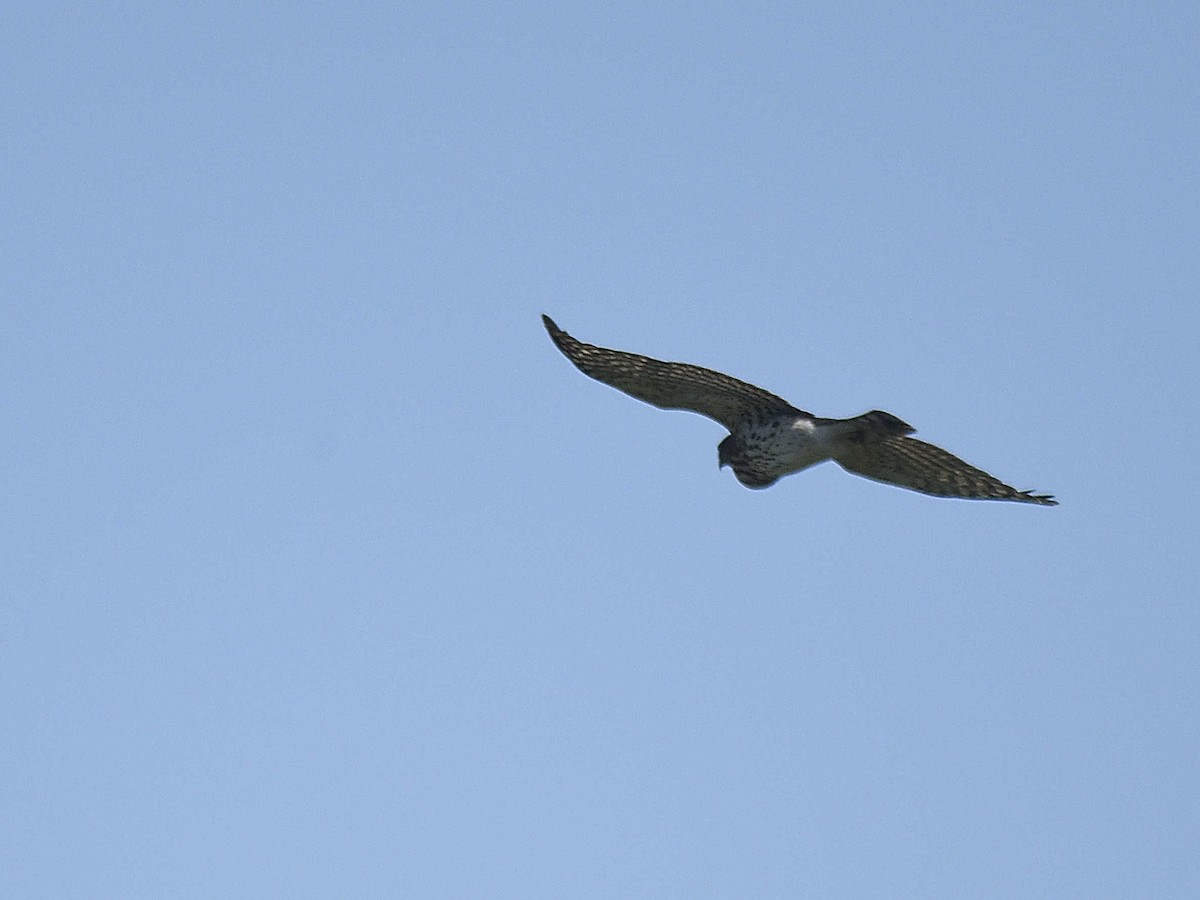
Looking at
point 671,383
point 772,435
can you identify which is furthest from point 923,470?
point 671,383

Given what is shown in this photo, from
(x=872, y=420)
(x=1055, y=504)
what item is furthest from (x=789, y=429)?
(x=1055, y=504)

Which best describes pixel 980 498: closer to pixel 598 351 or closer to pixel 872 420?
pixel 872 420

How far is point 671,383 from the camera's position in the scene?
694 inches

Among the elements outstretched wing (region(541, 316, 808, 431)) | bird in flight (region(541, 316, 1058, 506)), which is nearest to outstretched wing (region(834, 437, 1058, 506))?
bird in flight (region(541, 316, 1058, 506))

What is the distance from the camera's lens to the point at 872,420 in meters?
17.0

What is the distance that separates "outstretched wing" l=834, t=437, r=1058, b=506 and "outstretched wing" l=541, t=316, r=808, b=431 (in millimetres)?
775

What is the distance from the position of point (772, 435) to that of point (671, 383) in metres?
1.02

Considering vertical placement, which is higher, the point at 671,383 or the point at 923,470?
the point at 671,383

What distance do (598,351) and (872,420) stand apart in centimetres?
244

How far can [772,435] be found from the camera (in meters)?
17.8

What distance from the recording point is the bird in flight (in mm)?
17453

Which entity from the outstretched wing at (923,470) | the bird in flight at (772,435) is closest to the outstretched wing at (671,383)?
the bird in flight at (772,435)

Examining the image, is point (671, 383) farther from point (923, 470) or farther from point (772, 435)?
point (923, 470)

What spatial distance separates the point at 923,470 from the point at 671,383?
8.06 feet
